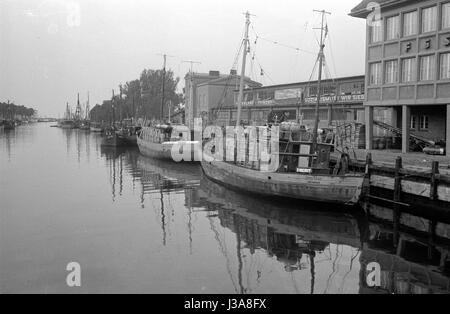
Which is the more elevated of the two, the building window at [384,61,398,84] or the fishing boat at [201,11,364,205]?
the building window at [384,61,398,84]

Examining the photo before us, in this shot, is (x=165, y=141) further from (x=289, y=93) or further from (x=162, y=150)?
(x=289, y=93)

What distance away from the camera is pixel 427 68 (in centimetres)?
2934

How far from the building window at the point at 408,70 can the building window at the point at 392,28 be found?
1886 mm

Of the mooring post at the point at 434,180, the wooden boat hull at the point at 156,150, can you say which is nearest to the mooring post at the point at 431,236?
the mooring post at the point at 434,180

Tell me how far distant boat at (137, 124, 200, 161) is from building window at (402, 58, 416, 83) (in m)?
21.9

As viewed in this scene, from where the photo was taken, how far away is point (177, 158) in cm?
4912

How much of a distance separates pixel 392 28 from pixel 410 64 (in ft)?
10.0

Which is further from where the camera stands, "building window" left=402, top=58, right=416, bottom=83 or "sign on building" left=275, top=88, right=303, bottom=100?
"sign on building" left=275, top=88, right=303, bottom=100

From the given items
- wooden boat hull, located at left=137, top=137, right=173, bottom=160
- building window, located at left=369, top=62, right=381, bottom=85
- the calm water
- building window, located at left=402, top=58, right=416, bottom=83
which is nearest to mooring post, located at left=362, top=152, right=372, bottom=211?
the calm water

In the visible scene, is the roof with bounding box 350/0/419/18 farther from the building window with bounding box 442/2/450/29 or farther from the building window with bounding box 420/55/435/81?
the building window with bounding box 420/55/435/81

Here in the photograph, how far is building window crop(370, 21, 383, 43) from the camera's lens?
3269 cm

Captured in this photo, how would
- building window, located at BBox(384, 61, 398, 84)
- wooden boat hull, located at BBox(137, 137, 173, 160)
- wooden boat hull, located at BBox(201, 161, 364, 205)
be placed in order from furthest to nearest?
wooden boat hull, located at BBox(137, 137, 173, 160) < building window, located at BBox(384, 61, 398, 84) < wooden boat hull, located at BBox(201, 161, 364, 205)
